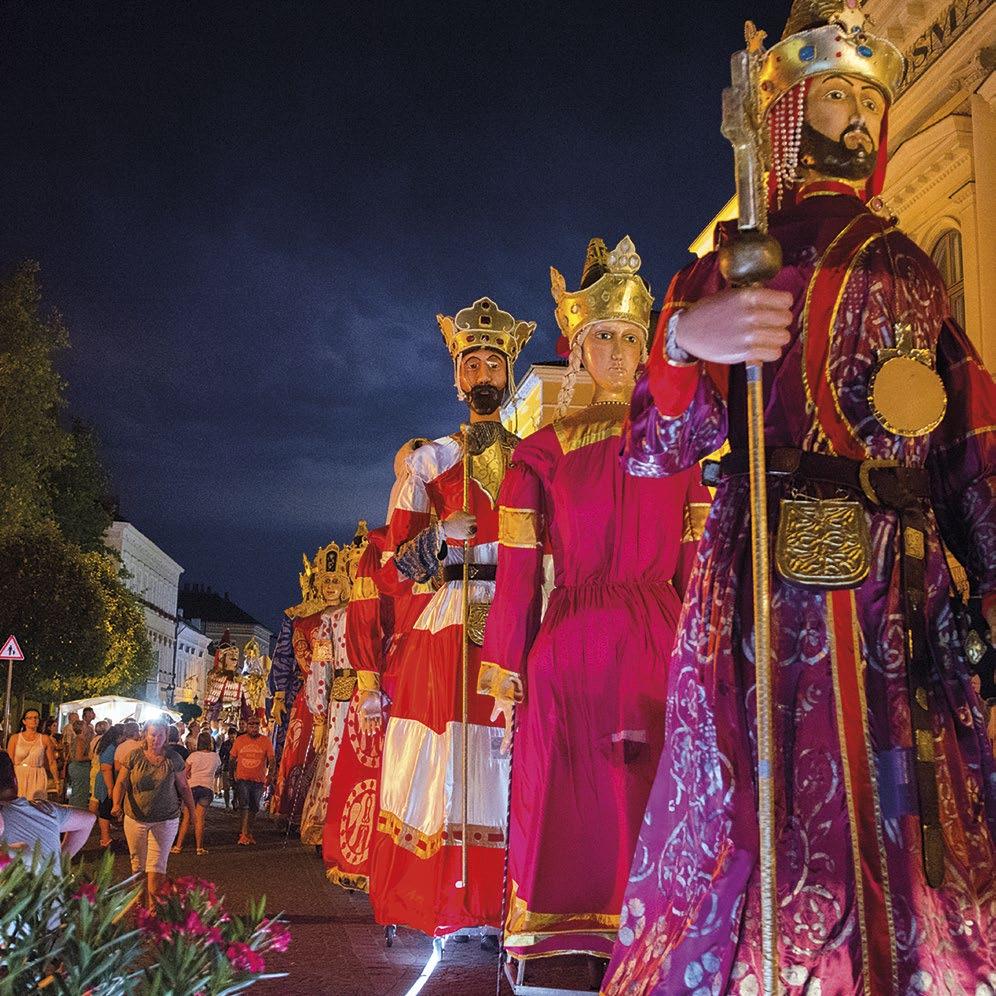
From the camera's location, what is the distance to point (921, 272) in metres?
3.00

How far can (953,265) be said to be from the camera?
62.1ft

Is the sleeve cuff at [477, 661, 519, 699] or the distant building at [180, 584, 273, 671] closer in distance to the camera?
the sleeve cuff at [477, 661, 519, 699]

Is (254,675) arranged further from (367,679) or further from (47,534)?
(367,679)

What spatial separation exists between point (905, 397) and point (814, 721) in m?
0.76

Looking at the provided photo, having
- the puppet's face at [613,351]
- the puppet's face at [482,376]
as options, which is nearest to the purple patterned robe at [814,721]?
the puppet's face at [613,351]

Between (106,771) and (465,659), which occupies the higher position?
(465,659)

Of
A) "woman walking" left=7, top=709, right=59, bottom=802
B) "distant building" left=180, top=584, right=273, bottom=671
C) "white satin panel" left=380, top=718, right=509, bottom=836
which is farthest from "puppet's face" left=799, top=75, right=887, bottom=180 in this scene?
"distant building" left=180, top=584, right=273, bottom=671

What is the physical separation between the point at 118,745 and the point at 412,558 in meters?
10.9

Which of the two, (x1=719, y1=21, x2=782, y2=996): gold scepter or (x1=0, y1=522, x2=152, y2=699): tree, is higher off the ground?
(x1=0, y1=522, x2=152, y2=699): tree

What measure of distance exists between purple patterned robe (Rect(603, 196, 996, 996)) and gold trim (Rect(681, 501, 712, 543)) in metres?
1.68

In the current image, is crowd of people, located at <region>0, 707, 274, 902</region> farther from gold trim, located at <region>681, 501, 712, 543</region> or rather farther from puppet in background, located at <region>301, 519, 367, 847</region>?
gold trim, located at <region>681, 501, 712, 543</region>

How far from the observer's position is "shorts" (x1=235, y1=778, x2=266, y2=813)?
52.8 feet

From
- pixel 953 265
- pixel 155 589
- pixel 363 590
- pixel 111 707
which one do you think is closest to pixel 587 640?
pixel 363 590

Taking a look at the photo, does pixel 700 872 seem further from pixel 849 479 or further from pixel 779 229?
pixel 779 229
